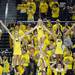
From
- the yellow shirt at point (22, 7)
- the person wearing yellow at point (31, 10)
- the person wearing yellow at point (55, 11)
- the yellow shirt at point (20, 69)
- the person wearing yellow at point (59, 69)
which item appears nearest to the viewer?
the person wearing yellow at point (59, 69)

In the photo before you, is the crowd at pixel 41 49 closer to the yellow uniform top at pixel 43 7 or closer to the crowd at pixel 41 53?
the crowd at pixel 41 53

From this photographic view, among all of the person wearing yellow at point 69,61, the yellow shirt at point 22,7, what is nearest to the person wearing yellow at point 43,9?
the yellow shirt at point 22,7

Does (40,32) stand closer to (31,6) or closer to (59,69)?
(59,69)

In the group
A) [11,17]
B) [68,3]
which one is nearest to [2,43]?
[11,17]

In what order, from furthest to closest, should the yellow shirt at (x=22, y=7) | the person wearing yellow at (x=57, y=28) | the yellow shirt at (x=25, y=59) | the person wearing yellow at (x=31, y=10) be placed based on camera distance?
1. the yellow shirt at (x=22, y=7)
2. the person wearing yellow at (x=31, y=10)
3. the person wearing yellow at (x=57, y=28)
4. the yellow shirt at (x=25, y=59)

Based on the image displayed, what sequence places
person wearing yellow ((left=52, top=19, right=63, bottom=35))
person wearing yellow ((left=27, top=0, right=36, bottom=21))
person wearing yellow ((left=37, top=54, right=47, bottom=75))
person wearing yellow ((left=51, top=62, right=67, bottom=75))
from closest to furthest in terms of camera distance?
person wearing yellow ((left=37, top=54, right=47, bottom=75)), person wearing yellow ((left=51, top=62, right=67, bottom=75)), person wearing yellow ((left=52, top=19, right=63, bottom=35)), person wearing yellow ((left=27, top=0, right=36, bottom=21))

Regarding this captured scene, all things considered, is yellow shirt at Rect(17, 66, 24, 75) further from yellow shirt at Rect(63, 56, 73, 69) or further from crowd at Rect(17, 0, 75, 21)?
crowd at Rect(17, 0, 75, 21)

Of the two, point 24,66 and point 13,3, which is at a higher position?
point 13,3

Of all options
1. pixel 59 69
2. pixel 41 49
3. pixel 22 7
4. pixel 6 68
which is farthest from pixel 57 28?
pixel 6 68

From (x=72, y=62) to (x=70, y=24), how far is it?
2.92 metres

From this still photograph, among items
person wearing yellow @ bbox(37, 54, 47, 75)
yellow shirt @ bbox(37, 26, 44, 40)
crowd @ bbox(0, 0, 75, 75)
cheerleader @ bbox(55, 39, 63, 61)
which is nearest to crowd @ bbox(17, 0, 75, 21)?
crowd @ bbox(0, 0, 75, 75)

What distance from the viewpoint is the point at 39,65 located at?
1847 cm

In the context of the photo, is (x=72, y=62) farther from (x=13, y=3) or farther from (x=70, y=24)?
(x=13, y=3)

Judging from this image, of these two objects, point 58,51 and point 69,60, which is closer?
point 58,51
